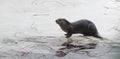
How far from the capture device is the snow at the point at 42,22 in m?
3.82

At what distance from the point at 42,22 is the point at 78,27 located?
29.6 inches

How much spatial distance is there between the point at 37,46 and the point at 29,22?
3.14ft

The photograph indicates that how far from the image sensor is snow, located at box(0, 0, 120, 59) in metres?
3.82

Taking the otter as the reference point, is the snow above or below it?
below

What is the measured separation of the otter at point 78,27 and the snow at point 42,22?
10 centimetres

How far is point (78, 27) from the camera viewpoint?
4.20 m

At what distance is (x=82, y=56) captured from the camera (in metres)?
3.62

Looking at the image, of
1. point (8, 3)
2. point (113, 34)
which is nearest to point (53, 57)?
point (113, 34)

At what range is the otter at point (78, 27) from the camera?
4160mm

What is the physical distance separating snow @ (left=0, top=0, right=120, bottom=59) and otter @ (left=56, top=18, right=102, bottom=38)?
0.10 m

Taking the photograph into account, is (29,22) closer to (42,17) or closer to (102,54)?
(42,17)

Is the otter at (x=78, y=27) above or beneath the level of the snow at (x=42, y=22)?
above

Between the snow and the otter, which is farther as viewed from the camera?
the otter

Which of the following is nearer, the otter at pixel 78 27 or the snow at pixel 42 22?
the snow at pixel 42 22
